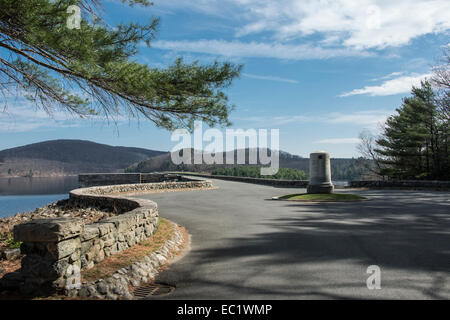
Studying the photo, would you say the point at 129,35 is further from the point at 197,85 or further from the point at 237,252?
the point at 237,252

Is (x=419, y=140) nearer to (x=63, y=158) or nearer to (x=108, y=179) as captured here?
(x=108, y=179)

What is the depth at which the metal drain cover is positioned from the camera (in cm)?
434

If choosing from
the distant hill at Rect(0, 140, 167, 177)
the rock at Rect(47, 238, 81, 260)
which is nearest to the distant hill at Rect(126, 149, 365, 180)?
the distant hill at Rect(0, 140, 167, 177)

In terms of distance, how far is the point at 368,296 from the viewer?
3.85 metres

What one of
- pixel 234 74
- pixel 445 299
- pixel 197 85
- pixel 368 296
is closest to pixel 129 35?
pixel 197 85

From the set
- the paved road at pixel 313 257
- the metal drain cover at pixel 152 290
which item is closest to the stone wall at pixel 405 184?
the paved road at pixel 313 257

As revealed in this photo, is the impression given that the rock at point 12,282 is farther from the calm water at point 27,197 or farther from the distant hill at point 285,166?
the distant hill at point 285,166

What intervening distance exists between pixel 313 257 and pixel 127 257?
335 centimetres

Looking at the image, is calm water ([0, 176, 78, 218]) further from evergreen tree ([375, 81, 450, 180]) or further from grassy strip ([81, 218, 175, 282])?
evergreen tree ([375, 81, 450, 180])

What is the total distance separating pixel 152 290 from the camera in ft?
14.8

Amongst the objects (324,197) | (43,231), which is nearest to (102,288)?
(43,231)

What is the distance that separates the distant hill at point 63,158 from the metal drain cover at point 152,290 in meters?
125
